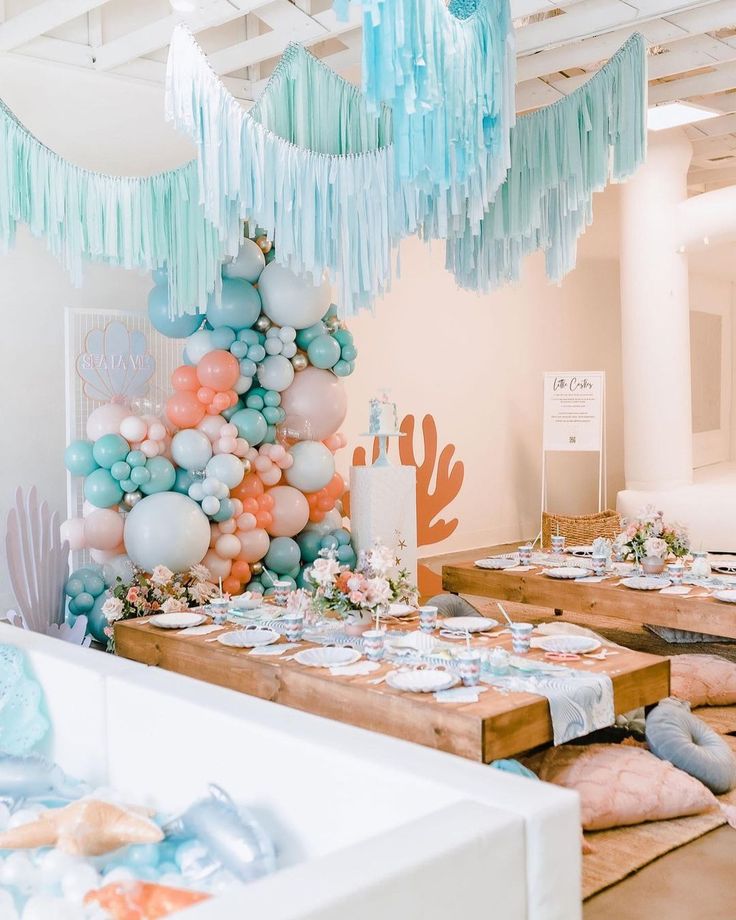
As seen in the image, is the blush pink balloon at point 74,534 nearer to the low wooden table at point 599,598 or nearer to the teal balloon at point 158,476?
the teal balloon at point 158,476

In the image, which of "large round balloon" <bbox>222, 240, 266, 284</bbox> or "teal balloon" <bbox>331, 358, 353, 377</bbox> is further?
"teal balloon" <bbox>331, 358, 353, 377</bbox>

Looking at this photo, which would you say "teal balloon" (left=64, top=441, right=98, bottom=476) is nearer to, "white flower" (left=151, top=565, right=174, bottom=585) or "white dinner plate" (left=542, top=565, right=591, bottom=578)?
"white flower" (left=151, top=565, right=174, bottom=585)

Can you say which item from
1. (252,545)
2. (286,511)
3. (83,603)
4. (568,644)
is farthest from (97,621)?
(568,644)

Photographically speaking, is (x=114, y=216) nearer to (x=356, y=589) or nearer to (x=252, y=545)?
(x=252, y=545)

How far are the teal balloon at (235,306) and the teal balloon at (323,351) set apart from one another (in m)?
0.39

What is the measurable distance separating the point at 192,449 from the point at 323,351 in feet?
3.07

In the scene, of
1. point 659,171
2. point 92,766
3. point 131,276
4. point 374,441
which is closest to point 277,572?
point 131,276

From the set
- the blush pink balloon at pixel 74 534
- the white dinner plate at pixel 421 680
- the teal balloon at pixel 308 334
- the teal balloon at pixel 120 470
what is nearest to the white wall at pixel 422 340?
the blush pink balloon at pixel 74 534

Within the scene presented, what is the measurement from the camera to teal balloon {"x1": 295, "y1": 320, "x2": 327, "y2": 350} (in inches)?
221

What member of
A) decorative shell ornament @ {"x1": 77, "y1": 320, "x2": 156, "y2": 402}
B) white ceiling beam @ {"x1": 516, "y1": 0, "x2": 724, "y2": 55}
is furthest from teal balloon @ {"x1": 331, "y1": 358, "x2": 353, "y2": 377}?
white ceiling beam @ {"x1": 516, "y1": 0, "x2": 724, "y2": 55}

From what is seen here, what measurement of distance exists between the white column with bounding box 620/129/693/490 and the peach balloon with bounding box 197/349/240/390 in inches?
159

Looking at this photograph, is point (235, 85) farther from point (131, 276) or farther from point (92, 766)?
point (92, 766)

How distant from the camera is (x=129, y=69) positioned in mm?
6164

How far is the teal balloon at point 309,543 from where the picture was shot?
567 cm
